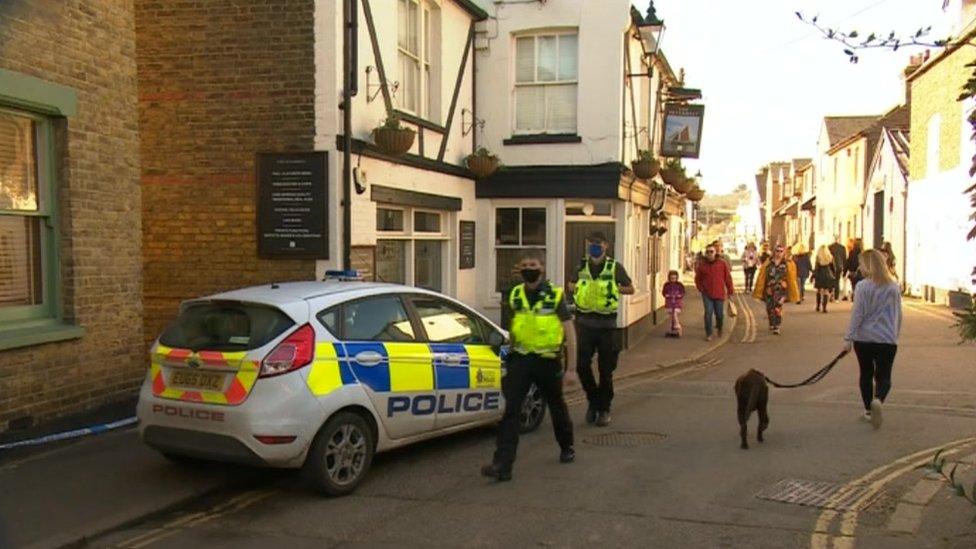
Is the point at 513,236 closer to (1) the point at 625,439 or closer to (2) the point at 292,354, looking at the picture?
(1) the point at 625,439

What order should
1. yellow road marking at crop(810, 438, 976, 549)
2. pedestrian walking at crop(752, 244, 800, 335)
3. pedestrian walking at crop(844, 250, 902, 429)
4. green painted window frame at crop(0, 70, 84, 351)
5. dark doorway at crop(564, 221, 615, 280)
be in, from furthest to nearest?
1. pedestrian walking at crop(752, 244, 800, 335)
2. dark doorway at crop(564, 221, 615, 280)
3. pedestrian walking at crop(844, 250, 902, 429)
4. green painted window frame at crop(0, 70, 84, 351)
5. yellow road marking at crop(810, 438, 976, 549)

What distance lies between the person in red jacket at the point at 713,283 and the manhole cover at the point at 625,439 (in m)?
7.89

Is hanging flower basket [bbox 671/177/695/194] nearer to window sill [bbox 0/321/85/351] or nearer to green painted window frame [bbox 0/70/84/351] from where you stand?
green painted window frame [bbox 0/70/84/351]

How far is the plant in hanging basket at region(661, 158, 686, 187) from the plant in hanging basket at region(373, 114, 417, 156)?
8.02 m

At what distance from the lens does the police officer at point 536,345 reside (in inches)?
255

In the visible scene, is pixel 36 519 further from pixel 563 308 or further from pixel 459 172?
pixel 459 172

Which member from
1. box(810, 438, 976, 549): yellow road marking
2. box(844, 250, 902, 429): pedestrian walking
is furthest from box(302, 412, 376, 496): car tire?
box(844, 250, 902, 429): pedestrian walking

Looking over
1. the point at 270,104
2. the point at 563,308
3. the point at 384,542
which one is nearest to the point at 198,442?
the point at 384,542

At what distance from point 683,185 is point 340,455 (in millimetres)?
13257

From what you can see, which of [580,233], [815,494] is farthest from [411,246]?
[815,494]

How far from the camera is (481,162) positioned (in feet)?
42.5

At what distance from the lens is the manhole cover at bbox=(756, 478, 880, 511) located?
5.62 meters

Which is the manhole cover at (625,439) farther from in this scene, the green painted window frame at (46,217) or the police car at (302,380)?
the green painted window frame at (46,217)

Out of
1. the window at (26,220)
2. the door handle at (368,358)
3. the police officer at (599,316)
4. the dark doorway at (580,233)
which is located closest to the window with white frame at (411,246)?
the dark doorway at (580,233)
